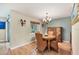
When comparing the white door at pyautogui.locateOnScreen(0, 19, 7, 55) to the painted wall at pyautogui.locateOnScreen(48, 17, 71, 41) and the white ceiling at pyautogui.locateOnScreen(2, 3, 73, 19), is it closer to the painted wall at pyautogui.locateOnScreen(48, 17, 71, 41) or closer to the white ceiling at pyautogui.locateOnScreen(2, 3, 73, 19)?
the white ceiling at pyautogui.locateOnScreen(2, 3, 73, 19)

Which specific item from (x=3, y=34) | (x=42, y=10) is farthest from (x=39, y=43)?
(x=42, y=10)

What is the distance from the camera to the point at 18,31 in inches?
130

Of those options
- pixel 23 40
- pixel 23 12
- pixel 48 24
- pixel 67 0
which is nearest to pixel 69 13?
pixel 48 24

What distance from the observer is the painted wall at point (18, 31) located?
2930 mm

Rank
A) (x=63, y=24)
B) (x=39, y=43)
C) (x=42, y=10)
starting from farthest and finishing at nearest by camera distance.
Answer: (x=39, y=43) → (x=63, y=24) → (x=42, y=10)

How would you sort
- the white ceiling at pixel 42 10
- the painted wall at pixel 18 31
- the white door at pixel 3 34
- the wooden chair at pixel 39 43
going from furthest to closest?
the wooden chair at pixel 39 43
the painted wall at pixel 18 31
the white door at pixel 3 34
the white ceiling at pixel 42 10

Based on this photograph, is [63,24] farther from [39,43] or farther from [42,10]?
[39,43]

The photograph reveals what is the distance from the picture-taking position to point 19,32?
3357 millimetres

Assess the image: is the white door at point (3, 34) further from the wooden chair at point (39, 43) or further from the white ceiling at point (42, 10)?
the wooden chair at point (39, 43)

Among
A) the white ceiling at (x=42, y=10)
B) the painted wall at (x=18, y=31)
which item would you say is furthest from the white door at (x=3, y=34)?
the white ceiling at (x=42, y=10)

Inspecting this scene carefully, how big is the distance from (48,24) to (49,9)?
20.8 inches

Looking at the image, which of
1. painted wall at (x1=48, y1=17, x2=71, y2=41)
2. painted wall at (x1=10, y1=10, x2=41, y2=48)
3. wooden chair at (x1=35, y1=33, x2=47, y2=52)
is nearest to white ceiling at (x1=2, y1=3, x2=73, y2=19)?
painted wall at (x1=48, y1=17, x2=71, y2=41)

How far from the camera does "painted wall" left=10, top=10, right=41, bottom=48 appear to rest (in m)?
2.93

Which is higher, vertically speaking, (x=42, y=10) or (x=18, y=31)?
(x=42, y=10)
